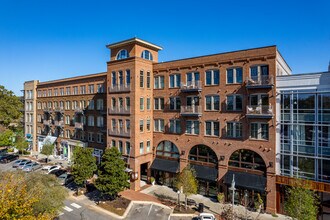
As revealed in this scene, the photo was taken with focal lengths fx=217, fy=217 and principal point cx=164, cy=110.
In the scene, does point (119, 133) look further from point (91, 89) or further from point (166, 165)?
point (91, 89)

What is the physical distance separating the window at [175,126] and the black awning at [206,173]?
17.8 ft

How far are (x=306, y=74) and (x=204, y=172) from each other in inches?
612

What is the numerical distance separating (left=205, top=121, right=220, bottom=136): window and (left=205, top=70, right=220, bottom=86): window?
4915 millimetres

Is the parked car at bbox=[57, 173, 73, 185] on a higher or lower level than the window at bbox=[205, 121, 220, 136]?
lower

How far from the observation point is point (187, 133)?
29.1 m

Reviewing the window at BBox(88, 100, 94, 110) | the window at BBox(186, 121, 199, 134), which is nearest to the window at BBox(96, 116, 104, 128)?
the window at BBox(88, 100, 94, 110)

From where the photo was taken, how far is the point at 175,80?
3014cm

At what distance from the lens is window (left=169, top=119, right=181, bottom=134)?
1176 inches

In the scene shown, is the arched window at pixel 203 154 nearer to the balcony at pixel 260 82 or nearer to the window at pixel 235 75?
the window at pixel 235 75

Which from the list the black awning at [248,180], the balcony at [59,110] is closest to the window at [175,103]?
the black awning at [248,180]

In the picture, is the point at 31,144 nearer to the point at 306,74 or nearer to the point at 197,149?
the point at 197,149

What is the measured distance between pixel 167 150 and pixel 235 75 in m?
13.9

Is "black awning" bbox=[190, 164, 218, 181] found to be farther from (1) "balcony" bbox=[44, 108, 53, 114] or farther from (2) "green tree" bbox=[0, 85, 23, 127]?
(2) "green tree" bbox=[0, 85, 23, 127]

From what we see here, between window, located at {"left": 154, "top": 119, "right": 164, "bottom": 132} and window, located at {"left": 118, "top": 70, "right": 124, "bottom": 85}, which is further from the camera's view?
window, located at {"left": 154, "top": 119, "right": 164, "bottom": 132}
